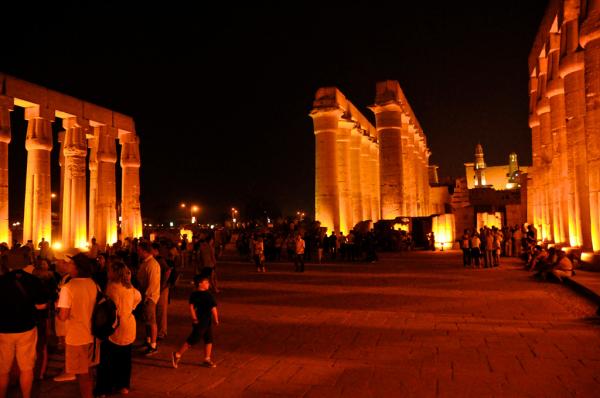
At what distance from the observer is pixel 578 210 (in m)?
16.7

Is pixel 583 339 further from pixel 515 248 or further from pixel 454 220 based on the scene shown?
pixel 454 220

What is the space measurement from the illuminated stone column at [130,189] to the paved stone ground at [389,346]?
18472mm

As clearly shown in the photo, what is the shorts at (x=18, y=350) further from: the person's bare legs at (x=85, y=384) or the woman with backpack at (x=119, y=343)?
the woman with backpack at (x=119, y=343)

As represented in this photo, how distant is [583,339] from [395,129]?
2434 cm

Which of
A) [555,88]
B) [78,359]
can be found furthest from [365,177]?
[78,359]

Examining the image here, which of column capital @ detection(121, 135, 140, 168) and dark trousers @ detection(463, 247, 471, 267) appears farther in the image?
column capital @ detection(121, 135, 140, 168)

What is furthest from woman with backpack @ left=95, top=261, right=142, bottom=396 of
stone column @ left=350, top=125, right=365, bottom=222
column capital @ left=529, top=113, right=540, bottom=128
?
stone column @ left=350, top=125, right=365, bottom=222

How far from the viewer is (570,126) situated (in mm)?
16078

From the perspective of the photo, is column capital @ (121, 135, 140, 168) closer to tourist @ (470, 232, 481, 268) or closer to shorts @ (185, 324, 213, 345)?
tourist @ (470, 232, 481, 268)

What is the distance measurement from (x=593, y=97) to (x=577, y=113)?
2646 millimetres

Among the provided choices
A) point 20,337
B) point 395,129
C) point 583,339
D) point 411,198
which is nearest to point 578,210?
point 583,339

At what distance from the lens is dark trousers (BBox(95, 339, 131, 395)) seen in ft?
17.2

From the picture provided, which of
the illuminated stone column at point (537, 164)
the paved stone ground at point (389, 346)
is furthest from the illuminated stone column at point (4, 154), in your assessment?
the illuminated stone column at point (537, 164)

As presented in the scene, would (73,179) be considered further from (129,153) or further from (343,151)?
(343,151)
